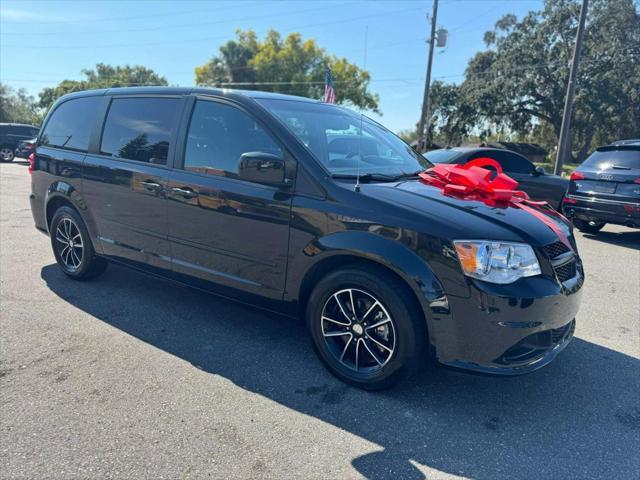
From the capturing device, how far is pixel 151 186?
12.6ft

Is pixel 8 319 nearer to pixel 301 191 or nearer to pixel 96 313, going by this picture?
pixel 96 313

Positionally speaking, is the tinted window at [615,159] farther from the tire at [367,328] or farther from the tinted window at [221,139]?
the tinted window at [221,139]

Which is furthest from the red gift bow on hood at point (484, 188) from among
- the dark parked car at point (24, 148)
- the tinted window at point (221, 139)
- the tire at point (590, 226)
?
the dark parked car at point (24, 148)

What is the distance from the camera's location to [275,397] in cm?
294

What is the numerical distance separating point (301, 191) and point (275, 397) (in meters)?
1.31

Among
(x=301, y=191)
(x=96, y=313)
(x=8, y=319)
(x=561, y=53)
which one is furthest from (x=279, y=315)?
(x=561, y=53)

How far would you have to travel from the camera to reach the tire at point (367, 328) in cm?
277

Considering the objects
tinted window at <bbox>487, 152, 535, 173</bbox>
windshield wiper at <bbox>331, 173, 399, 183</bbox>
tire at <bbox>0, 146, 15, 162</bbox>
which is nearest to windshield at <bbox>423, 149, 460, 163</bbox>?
tinted window at <bbox>487, 152, 535, 173</bbox>

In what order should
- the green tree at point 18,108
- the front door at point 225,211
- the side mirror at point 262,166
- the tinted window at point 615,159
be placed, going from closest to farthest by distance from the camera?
1. the side mirror at point 262,166
2. the front door at point 225,211
3. the tinted window at point 615,159
4. the green tree at point 18,108

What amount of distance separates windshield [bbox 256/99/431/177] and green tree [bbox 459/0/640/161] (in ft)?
108

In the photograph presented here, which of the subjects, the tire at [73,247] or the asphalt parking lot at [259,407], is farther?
the tire at [73,247]

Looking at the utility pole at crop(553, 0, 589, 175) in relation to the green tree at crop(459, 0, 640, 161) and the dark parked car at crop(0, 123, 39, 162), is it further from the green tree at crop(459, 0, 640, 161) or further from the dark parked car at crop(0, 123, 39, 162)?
the dark parked car at crop(0, 123, 39, 162)

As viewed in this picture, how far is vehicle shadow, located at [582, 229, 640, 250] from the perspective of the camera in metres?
7.96

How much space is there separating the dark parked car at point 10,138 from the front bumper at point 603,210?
78.6ft
